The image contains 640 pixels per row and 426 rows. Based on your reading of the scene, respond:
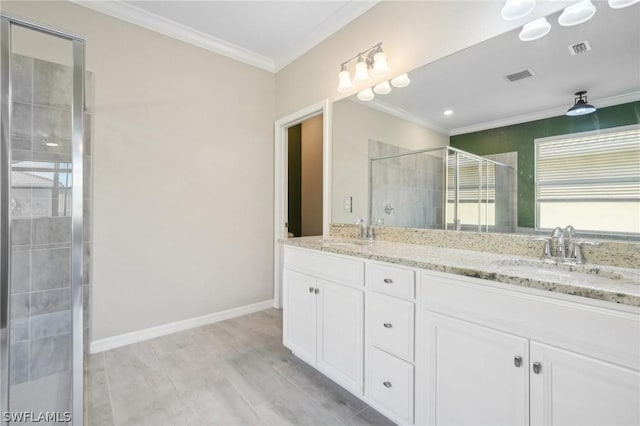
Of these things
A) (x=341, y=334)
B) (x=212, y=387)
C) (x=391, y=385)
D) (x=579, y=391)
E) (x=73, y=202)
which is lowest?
(x=212, y=387)

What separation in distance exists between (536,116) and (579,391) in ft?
3.94

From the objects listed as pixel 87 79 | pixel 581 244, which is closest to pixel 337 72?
pixel 87 79

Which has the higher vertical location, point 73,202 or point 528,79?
point 528,79

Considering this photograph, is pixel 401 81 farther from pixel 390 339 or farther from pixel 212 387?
pixel 212 387

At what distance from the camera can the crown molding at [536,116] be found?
47.0 inches

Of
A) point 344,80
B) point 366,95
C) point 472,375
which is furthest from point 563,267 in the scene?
point 344,80

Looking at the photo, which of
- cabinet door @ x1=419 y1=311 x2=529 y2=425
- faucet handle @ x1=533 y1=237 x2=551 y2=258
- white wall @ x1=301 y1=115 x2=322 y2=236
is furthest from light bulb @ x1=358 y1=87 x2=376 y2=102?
cabinet door @ x1=419 y1=311 x2=529 y2=425

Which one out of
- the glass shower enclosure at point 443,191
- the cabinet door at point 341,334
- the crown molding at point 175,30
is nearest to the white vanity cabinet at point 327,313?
the cabinet door at point 341,334

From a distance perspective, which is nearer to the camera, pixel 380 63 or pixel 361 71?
pixel 380 63

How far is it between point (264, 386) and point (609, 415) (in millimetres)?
1579

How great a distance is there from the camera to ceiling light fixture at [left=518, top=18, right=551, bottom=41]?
4.50ft

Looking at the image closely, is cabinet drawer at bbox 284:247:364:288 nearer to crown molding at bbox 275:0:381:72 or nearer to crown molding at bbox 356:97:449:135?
crown molding at bbox 356:97:449:135

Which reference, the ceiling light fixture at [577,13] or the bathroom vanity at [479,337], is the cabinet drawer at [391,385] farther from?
the ceiling light fixture at [577,13]

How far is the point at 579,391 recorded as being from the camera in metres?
0.87
